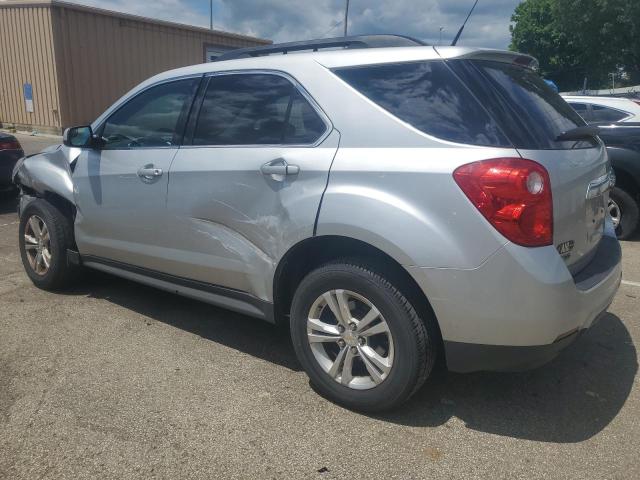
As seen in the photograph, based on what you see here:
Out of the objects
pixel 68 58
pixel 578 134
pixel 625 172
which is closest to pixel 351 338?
pixel 578 134

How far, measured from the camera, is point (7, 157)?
7895 millimetres

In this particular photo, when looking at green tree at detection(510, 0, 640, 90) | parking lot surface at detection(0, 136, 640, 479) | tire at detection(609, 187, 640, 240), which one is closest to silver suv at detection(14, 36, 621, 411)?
parking lot surface at detection(0, 136, 640, 479)

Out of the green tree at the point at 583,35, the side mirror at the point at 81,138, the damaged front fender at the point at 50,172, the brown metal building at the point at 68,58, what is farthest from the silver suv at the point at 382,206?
the green tree at the point at 583,35

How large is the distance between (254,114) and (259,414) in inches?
→ 64.1

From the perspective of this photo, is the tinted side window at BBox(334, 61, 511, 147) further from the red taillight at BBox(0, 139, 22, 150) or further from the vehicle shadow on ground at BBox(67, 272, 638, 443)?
the red taillight at BBox(0, 139, 22, 150)

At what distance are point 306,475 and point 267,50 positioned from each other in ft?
8.15

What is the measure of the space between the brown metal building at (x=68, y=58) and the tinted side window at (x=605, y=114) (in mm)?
14839

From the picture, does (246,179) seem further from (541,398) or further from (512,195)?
(541,398)

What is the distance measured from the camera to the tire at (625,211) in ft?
20.7

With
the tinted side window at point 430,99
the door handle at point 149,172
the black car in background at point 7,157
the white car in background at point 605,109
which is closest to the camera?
the tinted side window at point 430,99

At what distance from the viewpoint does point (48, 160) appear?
15.3 feet

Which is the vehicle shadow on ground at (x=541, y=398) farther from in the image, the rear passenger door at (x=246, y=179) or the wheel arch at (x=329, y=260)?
the rear passenger door at (x=246, y=179)

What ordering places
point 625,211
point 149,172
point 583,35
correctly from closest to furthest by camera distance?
point 149,172 < point 625,211 < point 583,35

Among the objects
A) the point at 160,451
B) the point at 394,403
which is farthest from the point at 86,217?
the point at 394,403
